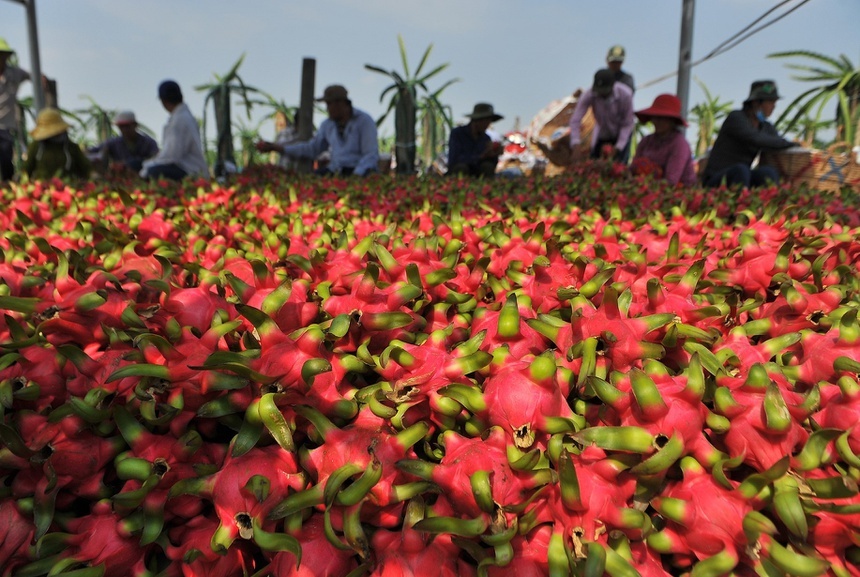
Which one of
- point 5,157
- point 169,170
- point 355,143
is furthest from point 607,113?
point 5,157

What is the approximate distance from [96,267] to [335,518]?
96 cm

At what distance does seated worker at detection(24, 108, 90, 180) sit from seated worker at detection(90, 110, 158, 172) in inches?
102

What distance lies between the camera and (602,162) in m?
5.12

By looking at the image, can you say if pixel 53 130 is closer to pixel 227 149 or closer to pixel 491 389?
pixel 227 149

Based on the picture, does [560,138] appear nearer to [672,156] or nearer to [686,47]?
[672,156]

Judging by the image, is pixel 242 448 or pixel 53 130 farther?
pixel 53 130

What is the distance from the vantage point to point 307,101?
8.02m

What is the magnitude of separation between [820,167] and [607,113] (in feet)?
8.20

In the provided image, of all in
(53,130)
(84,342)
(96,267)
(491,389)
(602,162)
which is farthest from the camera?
(53,130)

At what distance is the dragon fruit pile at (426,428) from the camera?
0.76 meters

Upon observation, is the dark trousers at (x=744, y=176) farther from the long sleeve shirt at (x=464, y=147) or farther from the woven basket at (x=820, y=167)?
the long sleeve shirt at (x=464, y=147)

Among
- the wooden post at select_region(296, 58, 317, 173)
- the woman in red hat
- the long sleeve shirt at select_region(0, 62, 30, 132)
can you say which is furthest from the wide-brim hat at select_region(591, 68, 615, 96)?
the long sleeve shirt at select_region(0, 62, 30, 132)

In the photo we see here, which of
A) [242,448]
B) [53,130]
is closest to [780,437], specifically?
[242,448]

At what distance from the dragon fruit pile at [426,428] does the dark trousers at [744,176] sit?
482 cm
